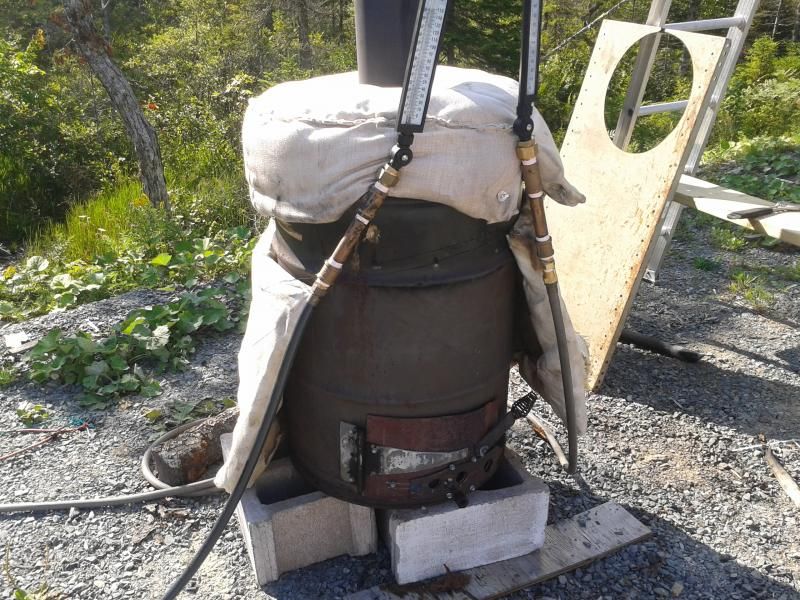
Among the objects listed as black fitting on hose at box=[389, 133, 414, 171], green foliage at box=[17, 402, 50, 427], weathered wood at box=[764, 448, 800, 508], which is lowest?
green foliage at box=[17, 402, 50, 427]

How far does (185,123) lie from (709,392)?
618 cm

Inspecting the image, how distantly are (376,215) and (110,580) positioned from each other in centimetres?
142

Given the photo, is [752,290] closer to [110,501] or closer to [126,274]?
[110,501]

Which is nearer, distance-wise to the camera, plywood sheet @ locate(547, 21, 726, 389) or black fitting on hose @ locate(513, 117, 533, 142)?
black fitting on hose @ locate(513, 117, 533, 142)

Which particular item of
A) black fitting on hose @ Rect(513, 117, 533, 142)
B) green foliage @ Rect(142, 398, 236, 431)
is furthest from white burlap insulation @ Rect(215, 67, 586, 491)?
green foliage @ Rect(142, 398, 236, 431)

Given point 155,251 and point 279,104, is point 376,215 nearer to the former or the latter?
point 279,104

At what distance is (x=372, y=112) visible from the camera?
63.9 inches

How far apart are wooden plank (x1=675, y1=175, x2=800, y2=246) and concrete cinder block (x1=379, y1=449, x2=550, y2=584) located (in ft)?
5.55

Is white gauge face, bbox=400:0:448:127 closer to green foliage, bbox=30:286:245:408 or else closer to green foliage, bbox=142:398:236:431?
green foliage, bbox=142:398:236:431

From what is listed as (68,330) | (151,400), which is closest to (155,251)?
(68,330)

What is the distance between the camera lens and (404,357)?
71.8 inches

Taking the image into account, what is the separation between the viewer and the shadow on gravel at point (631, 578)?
6.86 ft

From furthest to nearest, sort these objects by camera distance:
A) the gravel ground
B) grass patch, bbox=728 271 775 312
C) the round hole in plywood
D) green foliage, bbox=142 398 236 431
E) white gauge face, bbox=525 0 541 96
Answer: the round hole in plywood < grass patch, bbox=728 271 775 312 < green foliage, bbox=142 398 236 431 < the gravel ground < white gauge face, bbox=525 0 541 96

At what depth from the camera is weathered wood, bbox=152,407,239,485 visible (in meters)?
2.52
